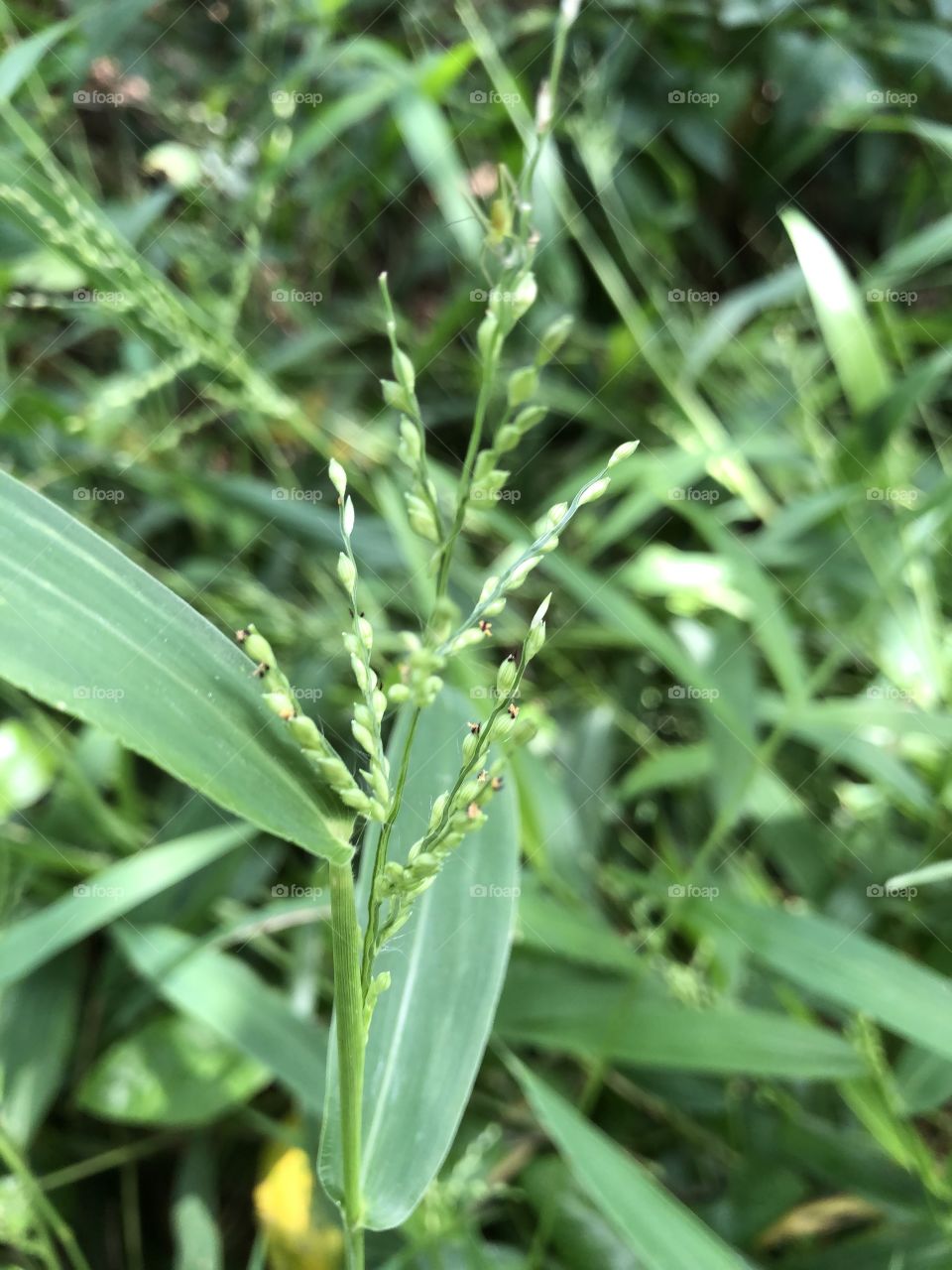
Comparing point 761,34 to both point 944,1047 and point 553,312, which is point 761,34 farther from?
point 944,1047

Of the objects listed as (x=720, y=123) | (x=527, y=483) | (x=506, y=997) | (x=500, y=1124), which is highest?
(x=720, y=123)

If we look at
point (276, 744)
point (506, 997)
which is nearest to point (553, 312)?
point (506, 997)
